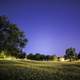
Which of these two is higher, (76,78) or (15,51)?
(15,51)

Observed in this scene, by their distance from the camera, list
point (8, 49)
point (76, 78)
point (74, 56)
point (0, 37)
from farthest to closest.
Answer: point (74, 56) < point (8, 49) < point (0, 37) < point (76, 78)

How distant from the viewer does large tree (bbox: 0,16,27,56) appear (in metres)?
43.0

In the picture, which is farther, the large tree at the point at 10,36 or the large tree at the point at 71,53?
the large tree at the point at 71,53

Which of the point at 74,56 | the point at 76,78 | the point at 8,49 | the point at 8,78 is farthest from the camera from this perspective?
the point at 74,56

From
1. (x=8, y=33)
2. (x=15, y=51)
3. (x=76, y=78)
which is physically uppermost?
(x=8, y=33)

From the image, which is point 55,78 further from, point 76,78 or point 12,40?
point 12,40

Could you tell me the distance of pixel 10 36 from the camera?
142 ft

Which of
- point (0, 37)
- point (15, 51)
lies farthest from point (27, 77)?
point (15, 51)

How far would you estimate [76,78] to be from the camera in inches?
809

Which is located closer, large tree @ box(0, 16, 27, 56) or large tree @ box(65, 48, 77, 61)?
large tree @ box(0, 16, 27, 56)

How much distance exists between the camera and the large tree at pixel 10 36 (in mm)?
43000

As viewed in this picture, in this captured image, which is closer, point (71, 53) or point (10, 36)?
point (10, 36)

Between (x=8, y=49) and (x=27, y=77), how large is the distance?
26.5 metres

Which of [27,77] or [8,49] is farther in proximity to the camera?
[8,49]
